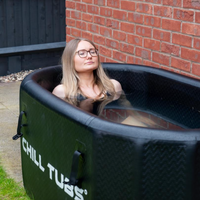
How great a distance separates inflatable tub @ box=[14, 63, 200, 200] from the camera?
2099 mm

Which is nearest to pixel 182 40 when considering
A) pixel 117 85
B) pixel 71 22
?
pixel 117 85

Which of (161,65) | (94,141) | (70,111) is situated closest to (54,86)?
(161,65)

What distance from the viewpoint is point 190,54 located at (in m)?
3.72

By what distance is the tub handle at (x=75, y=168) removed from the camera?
2.29 m

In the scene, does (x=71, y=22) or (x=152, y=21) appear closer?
(x=152, y=21)

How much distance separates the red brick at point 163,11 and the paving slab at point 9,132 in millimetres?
1767

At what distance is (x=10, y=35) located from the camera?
7426mm

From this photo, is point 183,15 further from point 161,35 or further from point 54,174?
point 54,174

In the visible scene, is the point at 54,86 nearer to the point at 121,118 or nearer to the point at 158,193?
the point at 121,118

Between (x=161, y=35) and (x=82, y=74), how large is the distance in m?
0.95

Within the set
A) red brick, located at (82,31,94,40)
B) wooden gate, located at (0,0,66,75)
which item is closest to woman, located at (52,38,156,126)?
red brick, located at (82,31,94,40)

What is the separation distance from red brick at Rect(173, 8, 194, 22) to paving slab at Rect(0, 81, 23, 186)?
6.02 feet

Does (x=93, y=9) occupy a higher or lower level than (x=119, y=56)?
higher

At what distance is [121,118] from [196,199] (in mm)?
1415
